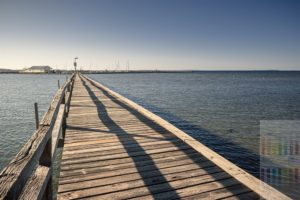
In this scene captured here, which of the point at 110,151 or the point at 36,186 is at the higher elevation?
the point at 36,186

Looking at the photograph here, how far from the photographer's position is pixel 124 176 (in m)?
4.53

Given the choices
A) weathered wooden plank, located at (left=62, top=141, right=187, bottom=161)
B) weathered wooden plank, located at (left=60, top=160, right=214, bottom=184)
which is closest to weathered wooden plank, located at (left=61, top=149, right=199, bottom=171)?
weathered wooden plank, located at (left=60, top=160, right=214, bottom=184)

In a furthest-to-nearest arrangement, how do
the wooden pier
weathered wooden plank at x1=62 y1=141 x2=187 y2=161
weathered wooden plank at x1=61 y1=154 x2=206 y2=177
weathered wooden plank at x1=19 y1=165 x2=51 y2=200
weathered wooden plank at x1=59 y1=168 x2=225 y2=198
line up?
weathered wooden plank at x1=62 y1=141 x2=187 y2=161 → weathered wooden plank at x1=61 y1=154 x2=206 y2=177 → weathered wooden plank at x1=59 y1=168 x2=225 y2=198 → the wooden pier → weathered wooden plank at x1=19 y1=165 x2=51 y2=200

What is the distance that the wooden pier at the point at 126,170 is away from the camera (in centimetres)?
289

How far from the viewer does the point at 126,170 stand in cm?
479

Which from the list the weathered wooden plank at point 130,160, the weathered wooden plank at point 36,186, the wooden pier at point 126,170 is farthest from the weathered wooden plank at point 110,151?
the weathered wooden plank at point 36,186

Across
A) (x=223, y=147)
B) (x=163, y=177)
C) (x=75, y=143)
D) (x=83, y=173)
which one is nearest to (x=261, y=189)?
(x=163, y=177)

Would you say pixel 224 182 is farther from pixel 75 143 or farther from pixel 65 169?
pixel 75 143

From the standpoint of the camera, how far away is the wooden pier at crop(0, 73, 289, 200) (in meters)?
2.89

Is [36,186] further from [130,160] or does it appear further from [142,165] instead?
[130,160]

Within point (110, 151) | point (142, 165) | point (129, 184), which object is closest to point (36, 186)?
point (129, 184)

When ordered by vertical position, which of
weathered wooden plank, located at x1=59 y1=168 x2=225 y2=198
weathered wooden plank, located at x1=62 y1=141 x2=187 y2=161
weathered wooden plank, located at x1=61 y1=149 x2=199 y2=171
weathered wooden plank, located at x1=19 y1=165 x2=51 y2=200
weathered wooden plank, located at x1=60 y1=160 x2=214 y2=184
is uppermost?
weathered wooden plank, located at x1=19 y1=165 x2=51 y2=200

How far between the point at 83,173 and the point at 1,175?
2770 millimetres

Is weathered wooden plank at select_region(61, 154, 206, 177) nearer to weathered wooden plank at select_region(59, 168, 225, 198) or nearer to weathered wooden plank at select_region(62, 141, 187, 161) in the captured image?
weathered wooden plank at select_region(59, 168, 225, 198)
